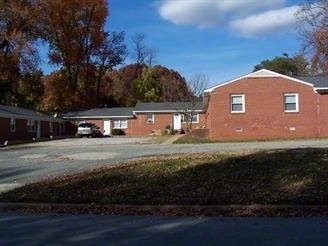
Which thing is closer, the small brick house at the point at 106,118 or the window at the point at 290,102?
the window at the point at 290,102

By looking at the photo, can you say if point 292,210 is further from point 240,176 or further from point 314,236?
point 240,176

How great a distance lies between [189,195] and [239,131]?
29.2 meters

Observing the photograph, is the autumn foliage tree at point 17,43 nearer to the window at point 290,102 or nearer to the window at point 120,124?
the window at point 120,124

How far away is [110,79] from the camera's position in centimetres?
8750

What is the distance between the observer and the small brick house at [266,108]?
1565 inches

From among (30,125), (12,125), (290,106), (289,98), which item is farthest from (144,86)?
(290,106)

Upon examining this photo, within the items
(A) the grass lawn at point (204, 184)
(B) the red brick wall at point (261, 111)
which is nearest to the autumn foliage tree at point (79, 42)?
(B) the red brick wall at point (261, 111)

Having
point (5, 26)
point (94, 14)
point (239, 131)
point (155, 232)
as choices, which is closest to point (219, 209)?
point (155, 232)

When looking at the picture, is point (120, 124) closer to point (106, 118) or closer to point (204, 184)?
point (106, 118)

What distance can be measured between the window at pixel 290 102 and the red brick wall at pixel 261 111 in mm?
298

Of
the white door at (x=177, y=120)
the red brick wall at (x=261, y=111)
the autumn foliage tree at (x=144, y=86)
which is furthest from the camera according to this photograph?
the autumn foliage tree at (x=144, y=86)

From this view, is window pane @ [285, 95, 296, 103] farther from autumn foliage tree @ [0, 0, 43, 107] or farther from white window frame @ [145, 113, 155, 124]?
autumn foliage tree @ [0, 0, 43, 107]

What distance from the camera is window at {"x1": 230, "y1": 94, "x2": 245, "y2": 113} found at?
4031 cm

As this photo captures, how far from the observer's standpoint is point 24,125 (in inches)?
2151
